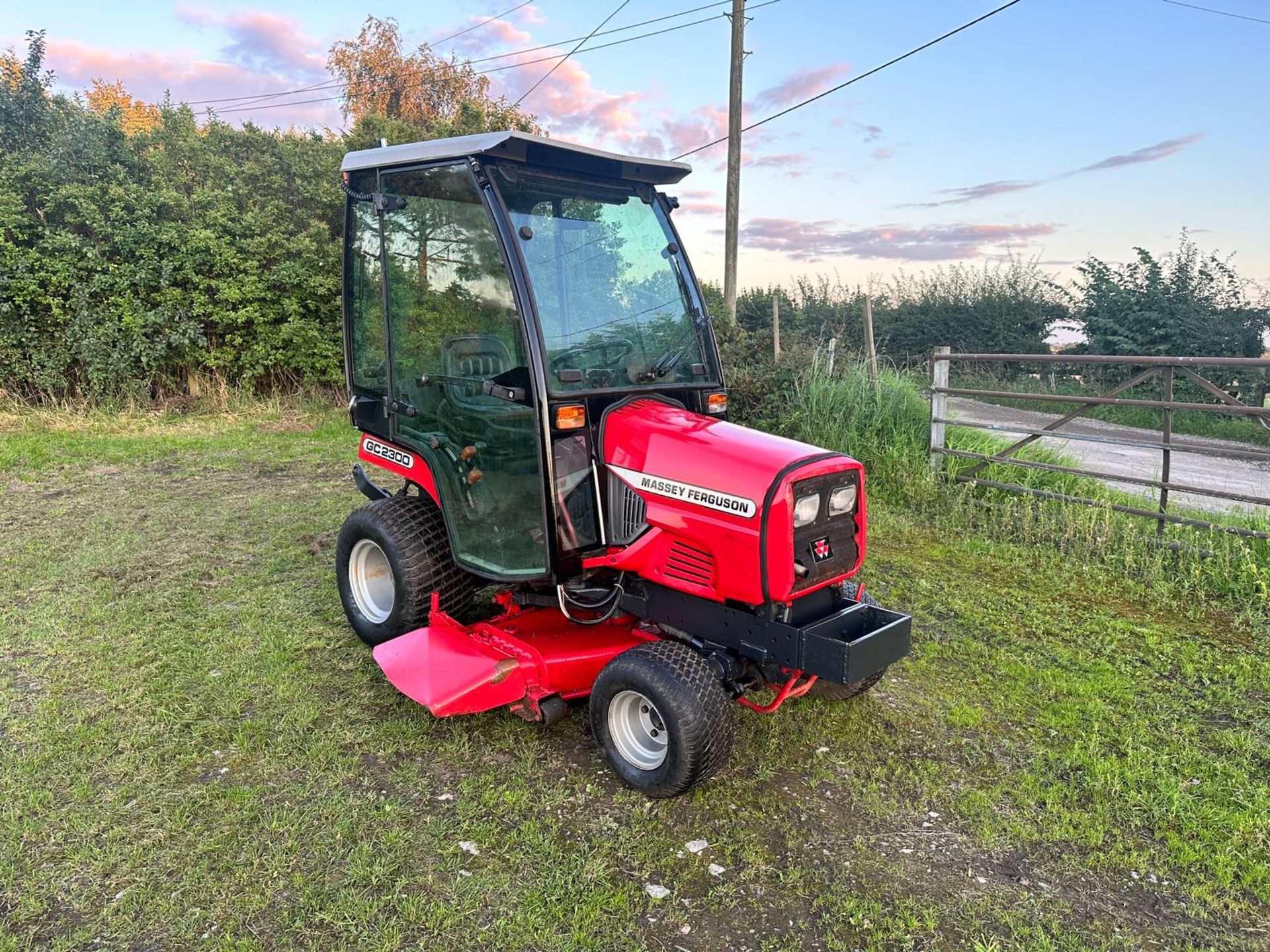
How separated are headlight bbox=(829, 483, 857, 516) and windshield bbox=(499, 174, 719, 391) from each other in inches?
34.5

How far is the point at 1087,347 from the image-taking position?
16188 mm

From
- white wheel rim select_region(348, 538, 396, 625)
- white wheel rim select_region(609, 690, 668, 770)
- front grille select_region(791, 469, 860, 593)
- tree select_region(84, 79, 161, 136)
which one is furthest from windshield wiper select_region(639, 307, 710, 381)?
tree select_region(84, 79, 161, 136)

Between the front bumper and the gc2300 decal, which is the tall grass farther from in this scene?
the gc2300 decal

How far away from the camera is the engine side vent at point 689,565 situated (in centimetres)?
312

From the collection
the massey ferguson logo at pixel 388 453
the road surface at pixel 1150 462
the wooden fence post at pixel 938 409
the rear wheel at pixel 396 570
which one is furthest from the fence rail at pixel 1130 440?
the massey ferguson logo at pixel 388 453

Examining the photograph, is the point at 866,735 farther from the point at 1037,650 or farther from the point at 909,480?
the point at 909,480

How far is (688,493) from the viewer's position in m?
3.09

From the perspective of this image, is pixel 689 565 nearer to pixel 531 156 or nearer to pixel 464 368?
pixel 464 368

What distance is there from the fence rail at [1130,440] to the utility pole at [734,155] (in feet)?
15.3

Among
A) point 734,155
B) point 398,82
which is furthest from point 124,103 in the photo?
point 734,155

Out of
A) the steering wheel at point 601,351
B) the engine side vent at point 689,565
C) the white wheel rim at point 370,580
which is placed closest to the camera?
the engine side vent at point 689,565

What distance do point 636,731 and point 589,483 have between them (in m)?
0.99

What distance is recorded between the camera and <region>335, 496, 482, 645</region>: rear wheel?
4.00 metres

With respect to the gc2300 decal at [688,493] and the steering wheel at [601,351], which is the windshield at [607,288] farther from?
the gc2300 decal at [688,493]
